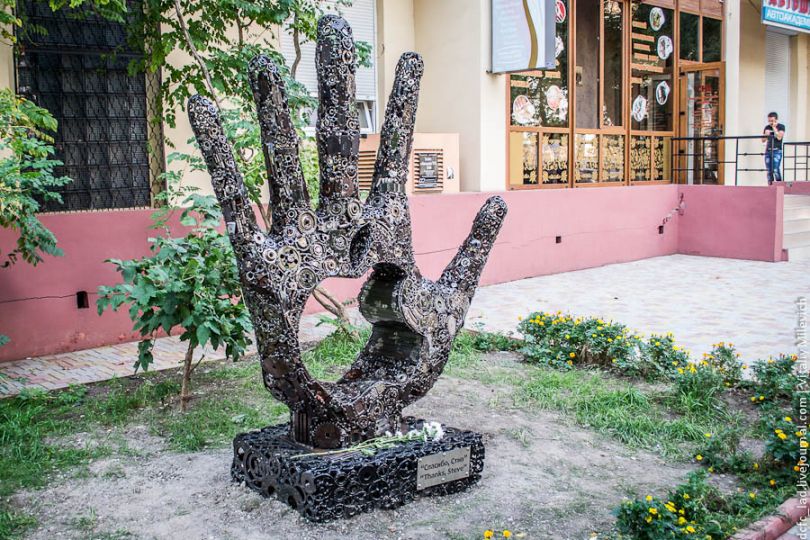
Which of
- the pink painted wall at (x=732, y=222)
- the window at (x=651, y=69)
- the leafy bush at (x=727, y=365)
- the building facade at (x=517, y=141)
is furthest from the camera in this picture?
the window at (x=651, y=69)

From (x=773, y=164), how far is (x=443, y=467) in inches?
529

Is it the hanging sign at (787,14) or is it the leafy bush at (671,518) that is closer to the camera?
the leafy bush at (671,518)

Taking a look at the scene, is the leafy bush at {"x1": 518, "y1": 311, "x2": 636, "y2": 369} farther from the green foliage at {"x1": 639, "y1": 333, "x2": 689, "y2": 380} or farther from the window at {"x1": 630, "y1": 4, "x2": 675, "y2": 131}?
the window at {"x1": 630, "y1": 4, "x2": 675, "y2": 131}

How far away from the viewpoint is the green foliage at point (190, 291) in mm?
5711

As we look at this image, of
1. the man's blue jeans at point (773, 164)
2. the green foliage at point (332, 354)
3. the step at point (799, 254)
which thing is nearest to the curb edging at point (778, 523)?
the green foliage at point (332, 354)

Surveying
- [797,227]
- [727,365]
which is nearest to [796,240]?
[797,227]

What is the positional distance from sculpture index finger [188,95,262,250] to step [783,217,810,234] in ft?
42.8

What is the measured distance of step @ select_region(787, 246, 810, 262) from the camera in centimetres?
1430

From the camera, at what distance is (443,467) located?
4551 millimetres

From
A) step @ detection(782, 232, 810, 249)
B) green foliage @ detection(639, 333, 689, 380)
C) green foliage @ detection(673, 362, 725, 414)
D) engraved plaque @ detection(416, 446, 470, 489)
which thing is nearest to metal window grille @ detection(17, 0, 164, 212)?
green foliage @ detection(639, 333, 689, 380)

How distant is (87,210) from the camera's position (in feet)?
28.4

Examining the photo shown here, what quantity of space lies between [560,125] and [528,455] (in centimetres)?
889

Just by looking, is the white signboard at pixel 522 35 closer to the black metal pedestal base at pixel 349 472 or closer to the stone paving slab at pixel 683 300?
the stone paving slab at pixel 683 300

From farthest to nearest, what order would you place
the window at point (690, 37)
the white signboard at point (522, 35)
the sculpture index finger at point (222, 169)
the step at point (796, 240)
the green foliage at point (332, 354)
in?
the window at point (690, 37)
the step at point (796, 240)
the white signboard at point (522, 35)
the green foliage at point (332, 354)
the sculpture index finger at point (222, 169)
